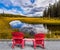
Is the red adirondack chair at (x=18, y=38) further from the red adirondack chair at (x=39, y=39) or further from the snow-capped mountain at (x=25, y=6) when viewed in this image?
the snow-capped mountain at (x=25, y=6)

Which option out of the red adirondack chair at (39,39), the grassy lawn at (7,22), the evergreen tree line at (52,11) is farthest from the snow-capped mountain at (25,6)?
the red adirondack chair at (39,39)

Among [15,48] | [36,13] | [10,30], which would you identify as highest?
[36,13]

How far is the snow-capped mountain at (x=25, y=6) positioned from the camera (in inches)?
576

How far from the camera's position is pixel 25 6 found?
14.7 meters

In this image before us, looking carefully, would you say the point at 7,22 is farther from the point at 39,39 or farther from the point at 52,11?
the point at 39,39

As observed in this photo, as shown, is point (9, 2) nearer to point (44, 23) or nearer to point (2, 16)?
point (2, 16)

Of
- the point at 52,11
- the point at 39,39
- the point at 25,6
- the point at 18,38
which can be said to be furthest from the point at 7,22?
the point at 39,39

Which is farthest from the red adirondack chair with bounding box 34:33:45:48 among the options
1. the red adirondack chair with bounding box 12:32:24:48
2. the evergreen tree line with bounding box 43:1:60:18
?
the evergreen tree line with bounding box 43:1:60:18

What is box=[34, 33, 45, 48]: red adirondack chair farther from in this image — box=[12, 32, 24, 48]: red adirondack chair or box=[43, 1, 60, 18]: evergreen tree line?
box=[43, 1, 60, 18]: evergreen tree line

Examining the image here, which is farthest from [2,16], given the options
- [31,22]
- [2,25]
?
[31,22]

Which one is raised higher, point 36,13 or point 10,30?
point 36,13

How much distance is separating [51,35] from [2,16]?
3.18 meters

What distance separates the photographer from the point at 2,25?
14617 millimetres

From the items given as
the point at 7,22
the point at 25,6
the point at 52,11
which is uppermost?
the point at 25,6
